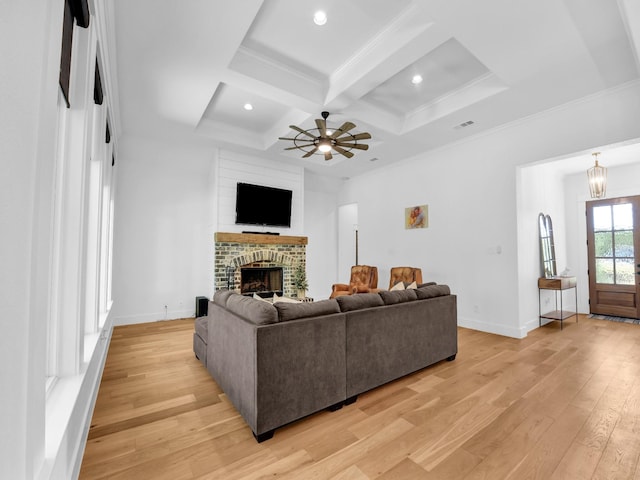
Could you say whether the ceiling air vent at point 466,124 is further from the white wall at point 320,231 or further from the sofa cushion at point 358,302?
the white wall at point 320,231

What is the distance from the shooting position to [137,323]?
4.89 m

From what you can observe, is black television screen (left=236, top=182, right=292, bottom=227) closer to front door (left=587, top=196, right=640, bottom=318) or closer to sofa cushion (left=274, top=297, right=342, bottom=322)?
sofa cushion (left=274, top=297, right=342, bottom=322)

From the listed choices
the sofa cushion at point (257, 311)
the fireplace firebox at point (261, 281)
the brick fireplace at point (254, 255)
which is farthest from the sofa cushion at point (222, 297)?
the fireplace firebox at point (261, 281)

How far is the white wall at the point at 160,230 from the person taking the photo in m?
4.89

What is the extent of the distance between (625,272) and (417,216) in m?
3.83

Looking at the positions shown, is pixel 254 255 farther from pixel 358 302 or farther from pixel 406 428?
pixel 406 428

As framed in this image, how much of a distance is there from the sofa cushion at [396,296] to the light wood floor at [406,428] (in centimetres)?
76

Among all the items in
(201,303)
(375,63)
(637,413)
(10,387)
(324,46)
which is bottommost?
(637,413)

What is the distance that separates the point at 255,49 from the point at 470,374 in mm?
3981

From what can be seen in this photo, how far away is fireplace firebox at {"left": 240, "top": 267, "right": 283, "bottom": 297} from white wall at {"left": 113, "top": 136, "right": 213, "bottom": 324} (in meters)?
0.68

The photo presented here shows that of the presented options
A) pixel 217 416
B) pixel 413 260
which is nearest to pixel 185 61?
pixel 217 416

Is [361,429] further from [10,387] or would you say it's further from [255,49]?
[255,49]

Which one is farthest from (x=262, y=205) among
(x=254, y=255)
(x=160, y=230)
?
(x=160, y=230)

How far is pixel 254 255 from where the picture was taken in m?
5.61
